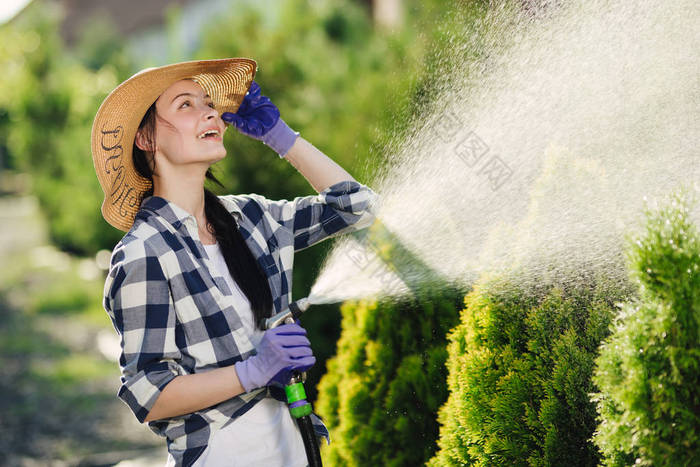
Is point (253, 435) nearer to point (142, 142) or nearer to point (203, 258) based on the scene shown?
point (203, 258)

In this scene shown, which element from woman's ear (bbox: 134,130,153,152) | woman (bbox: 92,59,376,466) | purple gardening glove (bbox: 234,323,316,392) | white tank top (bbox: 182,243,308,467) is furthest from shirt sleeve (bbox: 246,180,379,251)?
purple gardening glove (bbox: 234,323,316,392)

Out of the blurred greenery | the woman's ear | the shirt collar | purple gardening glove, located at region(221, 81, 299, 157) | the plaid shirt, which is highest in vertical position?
the blurred greenery

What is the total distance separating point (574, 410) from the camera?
218cm

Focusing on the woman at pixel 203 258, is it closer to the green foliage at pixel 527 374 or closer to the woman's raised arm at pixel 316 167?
the woman's raised arm at pixel 316 167

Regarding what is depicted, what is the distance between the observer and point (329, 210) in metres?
2.71

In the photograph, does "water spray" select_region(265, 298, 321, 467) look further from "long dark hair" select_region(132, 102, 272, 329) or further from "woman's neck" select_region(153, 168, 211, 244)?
"woman's neck" select_region(153, 168, 211, 244)

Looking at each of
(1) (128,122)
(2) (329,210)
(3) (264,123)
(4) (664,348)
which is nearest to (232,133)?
(3) (264,123)

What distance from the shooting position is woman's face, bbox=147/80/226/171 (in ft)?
7.88

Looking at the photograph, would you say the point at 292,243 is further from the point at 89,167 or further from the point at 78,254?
the point at 78,254

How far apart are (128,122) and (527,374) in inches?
61.7

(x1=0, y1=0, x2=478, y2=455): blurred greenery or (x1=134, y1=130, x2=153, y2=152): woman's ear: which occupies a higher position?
(x1=0, y1=0, x2=478, y2=455): blurred greenery

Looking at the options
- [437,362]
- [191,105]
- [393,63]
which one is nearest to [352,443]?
[437,362]

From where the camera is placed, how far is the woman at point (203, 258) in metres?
2.09

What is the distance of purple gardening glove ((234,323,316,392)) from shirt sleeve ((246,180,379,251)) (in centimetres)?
63
